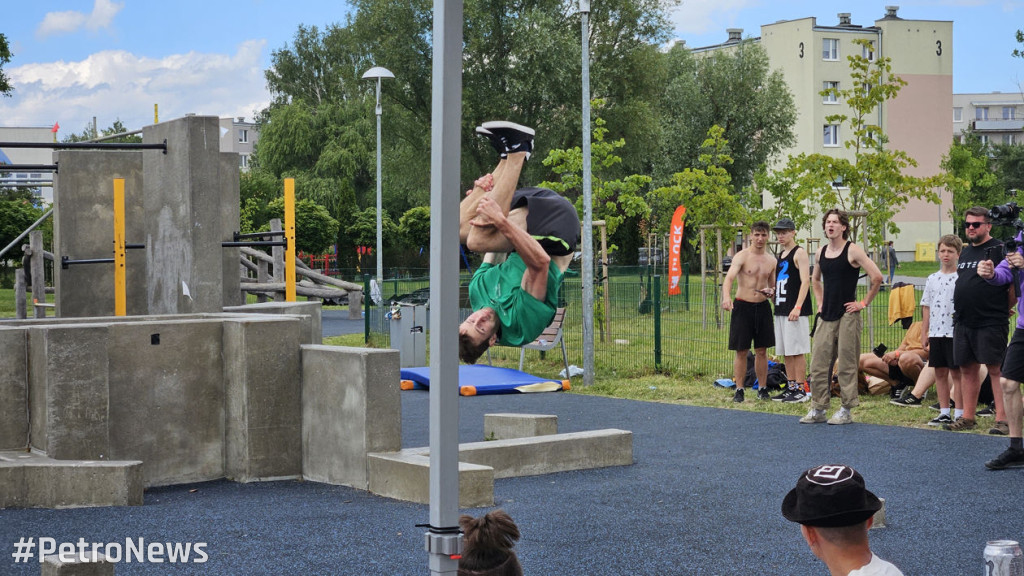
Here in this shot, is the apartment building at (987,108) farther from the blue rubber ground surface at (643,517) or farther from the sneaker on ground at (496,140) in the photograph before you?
the sneaker on ground at (496,140)

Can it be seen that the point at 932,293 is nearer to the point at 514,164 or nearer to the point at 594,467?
the point at 594,467

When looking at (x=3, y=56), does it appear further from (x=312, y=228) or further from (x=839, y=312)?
(x=839, y=312)

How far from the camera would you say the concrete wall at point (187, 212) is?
11.0 meters

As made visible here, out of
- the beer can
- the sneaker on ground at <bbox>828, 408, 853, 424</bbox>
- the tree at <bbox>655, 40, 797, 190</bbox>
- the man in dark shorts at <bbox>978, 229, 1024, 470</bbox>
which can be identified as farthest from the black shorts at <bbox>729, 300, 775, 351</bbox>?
the tree at <bbox>655, 40, 797, 190</bbox>

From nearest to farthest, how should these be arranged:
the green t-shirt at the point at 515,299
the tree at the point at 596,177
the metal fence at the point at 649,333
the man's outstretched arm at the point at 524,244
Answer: the man's outstretched arm at the point at 524,244
the green t-shirt at the point at 515,299
the metal fence at the point at 649,333
the tree at the point at 596,177

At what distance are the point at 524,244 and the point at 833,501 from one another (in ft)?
7.56

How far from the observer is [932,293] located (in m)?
11.2

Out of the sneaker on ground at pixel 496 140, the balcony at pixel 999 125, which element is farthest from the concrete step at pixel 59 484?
the balcony at pixel 999 125

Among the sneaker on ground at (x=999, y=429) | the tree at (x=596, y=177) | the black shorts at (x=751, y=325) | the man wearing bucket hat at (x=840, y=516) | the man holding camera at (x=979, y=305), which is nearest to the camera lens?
the man wearing bucket hat at (x=840, y=516)

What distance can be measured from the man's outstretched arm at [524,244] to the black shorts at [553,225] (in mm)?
75

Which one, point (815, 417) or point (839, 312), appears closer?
point (839, 312)

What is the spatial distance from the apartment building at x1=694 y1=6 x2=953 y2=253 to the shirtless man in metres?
53.2

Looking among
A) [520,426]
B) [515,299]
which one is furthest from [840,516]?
[520,426]

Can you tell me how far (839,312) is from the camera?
36.9 feet
